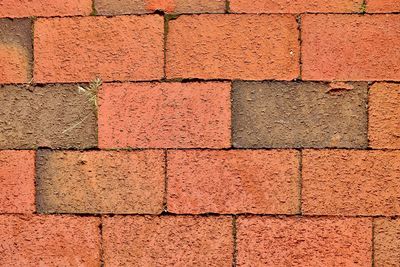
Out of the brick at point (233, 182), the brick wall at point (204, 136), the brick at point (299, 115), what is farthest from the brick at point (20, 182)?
the brick at point (299, 115)

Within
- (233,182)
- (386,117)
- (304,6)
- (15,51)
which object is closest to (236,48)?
(304,6)

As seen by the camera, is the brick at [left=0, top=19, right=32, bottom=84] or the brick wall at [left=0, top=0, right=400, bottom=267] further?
the brick at [left=0, top=19, right=32, bottom=84]

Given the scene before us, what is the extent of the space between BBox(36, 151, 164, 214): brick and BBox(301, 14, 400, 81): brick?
0.91 metres

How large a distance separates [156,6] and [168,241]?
1.18 metres

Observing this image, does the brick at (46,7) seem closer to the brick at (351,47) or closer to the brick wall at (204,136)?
the brick wall at (204,136)

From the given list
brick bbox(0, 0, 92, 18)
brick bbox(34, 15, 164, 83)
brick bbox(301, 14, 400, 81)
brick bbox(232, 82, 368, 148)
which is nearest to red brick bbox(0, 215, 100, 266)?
brick bbox(34, 15, 164, 83)

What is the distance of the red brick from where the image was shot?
90.4 inches

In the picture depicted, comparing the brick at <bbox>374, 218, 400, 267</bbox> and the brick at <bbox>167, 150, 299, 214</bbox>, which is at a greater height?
the brick at <bbox>167, 150, 299, 214</bbox>

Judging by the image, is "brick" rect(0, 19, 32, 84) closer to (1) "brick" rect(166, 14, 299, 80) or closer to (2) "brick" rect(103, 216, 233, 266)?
(1) "brick" rect(166, 14, 299, 80)

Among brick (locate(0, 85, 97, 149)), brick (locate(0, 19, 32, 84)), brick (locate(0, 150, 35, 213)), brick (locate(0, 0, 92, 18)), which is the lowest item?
brick (locate(0, 150, 35, 213))

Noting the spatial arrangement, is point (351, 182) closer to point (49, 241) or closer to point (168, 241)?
point (168, 241)

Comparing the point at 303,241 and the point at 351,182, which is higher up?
the point at 351,182

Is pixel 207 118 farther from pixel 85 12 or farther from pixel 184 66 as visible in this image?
pixel 85 12

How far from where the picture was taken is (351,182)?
87.7 inches
